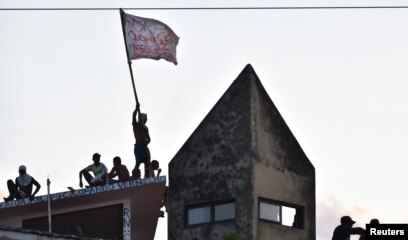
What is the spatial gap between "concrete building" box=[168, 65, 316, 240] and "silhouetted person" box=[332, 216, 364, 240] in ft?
29.8

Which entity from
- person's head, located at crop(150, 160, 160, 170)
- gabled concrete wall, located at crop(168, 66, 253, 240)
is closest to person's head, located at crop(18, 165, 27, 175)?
person's head, located at crop(150, 160, 160, 170)

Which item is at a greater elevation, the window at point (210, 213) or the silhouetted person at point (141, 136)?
the silhouetted person at point (141, 136)

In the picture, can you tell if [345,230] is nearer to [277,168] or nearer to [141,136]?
[141,136]

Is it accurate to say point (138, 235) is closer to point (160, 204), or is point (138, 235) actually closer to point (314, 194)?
point (160, 204)

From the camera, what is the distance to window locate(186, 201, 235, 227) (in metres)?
61.5

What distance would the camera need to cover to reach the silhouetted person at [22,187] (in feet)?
189

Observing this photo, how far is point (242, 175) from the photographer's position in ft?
201

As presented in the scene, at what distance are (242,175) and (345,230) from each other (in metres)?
10.5

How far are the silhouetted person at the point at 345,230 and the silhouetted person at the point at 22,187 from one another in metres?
10.2

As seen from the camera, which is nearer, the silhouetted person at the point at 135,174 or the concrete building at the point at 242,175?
the silhouetted person at the point at 135,174

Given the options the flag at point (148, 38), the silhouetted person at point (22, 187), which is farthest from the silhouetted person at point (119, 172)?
the flag at point (148, 38)

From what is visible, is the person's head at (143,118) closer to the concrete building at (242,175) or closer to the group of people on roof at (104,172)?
the group of people on roof at (104,172)

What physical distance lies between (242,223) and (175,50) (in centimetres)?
546

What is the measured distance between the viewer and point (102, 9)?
6188 centimetres
